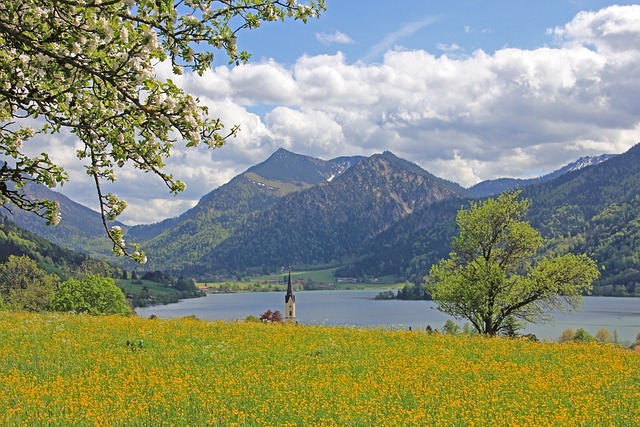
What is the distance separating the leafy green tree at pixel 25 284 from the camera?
373 ft

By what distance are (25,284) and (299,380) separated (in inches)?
5162

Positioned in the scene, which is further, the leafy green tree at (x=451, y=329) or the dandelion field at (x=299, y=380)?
the leafy green tree at (x=451, y=329)

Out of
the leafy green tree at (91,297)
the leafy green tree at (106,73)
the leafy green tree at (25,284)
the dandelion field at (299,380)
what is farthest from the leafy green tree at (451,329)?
the leafy green tree at (25,284)

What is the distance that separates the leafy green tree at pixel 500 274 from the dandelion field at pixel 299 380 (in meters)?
14.7

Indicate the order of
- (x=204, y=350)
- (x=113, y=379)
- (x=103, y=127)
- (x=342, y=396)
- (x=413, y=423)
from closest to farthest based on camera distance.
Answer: (x=103, y=127)
(x=413, y=423)
(x=342, y=396)
(x=113, y=379)
(x=204, y=350)

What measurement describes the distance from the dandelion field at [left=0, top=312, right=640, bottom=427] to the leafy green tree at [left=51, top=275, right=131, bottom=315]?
212 feet

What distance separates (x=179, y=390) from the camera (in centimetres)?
1273

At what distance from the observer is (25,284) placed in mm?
126812

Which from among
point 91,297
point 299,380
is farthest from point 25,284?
point 299,380

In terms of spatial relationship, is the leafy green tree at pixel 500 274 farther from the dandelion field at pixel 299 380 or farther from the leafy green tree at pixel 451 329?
the dandelion field at pixel 299 380

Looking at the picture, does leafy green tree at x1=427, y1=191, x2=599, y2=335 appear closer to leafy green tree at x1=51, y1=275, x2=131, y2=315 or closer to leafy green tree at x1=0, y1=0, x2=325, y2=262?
leafy green tree at x1=0, y1=0, x2=325, y2=262

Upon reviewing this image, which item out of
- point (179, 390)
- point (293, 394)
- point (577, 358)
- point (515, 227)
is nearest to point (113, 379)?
point (179, 390)

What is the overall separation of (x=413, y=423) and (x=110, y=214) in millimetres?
6630

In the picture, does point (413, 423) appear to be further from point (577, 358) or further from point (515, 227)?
point (515, 227)
